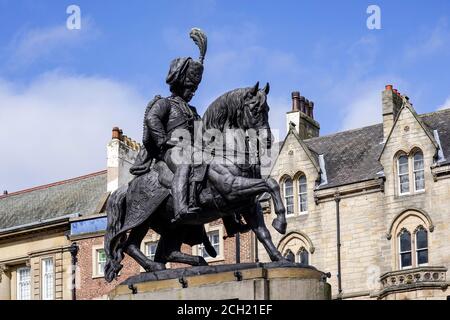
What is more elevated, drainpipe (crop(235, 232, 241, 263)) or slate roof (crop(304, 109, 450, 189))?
slate roof (crop(304, 109, 450, 189))

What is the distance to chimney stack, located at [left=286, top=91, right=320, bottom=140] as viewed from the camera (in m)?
56.2

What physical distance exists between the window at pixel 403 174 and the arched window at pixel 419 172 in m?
0.33

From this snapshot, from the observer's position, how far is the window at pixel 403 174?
159 feet

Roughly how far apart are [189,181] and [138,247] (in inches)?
71.3

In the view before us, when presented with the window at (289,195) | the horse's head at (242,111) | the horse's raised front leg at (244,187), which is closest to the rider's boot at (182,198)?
the horse's raised front leg at (244,187)

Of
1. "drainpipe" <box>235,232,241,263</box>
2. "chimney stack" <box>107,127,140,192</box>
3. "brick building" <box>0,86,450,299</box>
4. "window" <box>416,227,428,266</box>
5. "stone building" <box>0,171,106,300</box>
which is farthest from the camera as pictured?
"chimney stack" <box>107,127,140,192</box>

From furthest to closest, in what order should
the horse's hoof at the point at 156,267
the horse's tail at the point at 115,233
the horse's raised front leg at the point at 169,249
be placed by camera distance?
the horse's tail at the point at 115,233 → the horse's raised front leg at the point at 169,249 → the horse's hoof at the point at 156,267

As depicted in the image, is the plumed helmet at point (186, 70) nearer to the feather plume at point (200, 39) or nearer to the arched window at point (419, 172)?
the feather plume at point (200, 39)

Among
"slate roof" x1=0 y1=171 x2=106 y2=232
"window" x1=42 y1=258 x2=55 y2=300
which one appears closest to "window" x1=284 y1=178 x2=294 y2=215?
"slate roof" x1=0 y1=171 x2=106 y2=232

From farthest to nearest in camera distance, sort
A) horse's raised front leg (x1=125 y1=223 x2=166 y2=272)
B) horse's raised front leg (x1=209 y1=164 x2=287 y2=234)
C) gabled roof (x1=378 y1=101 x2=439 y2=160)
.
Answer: gabled roof (x1=378 y1=101 x2=439 y2=160) → horse's raised front leg (x1=125 y1=223 x2=166 y2=272) → horse's raised front leg (x1=209 y1=164 x2=287 y2=234)

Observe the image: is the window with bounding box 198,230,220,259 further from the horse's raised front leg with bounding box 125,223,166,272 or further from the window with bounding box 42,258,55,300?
the horse's raised front leg with bounding box 125,223,166,272

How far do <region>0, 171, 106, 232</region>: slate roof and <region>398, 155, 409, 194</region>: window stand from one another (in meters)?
14.4

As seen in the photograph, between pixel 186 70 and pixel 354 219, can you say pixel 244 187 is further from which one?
pixel 354 219

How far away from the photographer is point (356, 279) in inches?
1916
